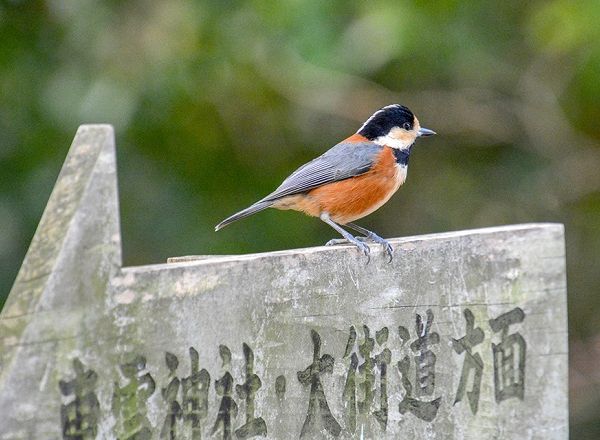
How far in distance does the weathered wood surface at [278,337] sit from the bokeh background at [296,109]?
2244 millimetres

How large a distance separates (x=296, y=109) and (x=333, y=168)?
178cm

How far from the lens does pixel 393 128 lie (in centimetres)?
474

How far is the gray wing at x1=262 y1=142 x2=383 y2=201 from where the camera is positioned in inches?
173

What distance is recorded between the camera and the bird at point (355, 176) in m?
4.43

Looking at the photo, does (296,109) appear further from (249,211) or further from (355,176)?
(249,211)

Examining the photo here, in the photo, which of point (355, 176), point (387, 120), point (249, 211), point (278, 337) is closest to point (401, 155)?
point (387, 120)

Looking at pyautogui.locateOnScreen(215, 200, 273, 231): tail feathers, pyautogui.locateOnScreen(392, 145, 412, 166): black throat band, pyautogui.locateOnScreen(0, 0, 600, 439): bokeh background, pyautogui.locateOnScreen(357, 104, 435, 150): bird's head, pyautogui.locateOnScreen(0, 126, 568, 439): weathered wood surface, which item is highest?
pyautogui.locateOnScreen(0, 0, 600, 439): bokeh background

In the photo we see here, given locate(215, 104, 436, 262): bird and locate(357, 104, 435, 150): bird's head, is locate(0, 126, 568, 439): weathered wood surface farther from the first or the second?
locate(357, 104, 435, 150): bird's head

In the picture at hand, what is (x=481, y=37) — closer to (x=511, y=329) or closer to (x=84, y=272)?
(x=511, y=329)

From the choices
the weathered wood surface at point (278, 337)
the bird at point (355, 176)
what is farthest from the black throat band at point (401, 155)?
the weathered wood surface at point (278, 337)

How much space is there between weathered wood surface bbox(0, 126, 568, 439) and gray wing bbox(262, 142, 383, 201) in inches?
48.7

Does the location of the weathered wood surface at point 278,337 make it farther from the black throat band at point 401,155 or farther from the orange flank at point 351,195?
the black throat band at point 401,155

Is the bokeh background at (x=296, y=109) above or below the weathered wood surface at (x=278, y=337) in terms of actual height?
above

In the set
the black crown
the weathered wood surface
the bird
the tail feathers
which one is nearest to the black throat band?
the bird
